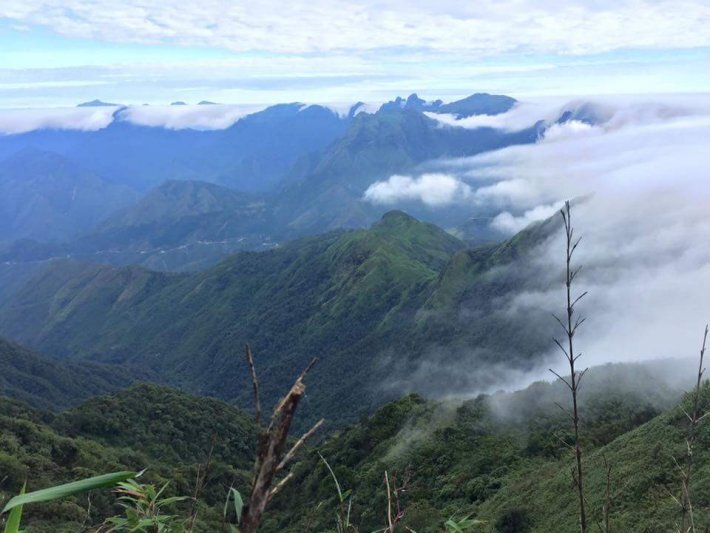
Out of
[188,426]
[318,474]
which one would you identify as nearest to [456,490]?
[318,474]

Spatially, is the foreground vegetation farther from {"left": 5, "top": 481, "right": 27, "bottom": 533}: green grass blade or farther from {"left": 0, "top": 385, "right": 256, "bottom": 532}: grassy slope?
{"left": 5, "top": 481, "right": 27, "bottom": 533}: green grass blade

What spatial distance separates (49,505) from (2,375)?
155348 millimetres

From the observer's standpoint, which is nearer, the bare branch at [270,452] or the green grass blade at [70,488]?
the bare branch at [270,452]

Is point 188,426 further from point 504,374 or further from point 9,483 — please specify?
point 504,374

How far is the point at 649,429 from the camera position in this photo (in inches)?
2122

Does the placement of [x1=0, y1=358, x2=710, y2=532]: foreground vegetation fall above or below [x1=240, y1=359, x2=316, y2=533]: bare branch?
below

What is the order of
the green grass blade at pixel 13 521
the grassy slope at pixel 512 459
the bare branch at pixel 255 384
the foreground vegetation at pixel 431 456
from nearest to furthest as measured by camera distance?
the bare branch at pixel 255 384, the green grass blade at pixel 13 521, the grassy slope at pixel 512 459, the foreground vegetation at pixel 431 456

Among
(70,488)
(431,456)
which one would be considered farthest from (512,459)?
(70,488)

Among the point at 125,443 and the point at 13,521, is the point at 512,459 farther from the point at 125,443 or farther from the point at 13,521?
the point at 13,521

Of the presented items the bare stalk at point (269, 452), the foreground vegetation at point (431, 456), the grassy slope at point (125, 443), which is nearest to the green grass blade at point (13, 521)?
the bare stalk at point (269, 452)

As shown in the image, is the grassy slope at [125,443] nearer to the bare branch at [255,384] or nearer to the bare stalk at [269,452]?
the bare stalk at [269,452]

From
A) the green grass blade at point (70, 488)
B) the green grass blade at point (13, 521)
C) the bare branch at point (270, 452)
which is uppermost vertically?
the bare branch at point (270, 452)

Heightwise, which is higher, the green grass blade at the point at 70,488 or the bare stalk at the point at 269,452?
the bare stalk at the point at 269,452

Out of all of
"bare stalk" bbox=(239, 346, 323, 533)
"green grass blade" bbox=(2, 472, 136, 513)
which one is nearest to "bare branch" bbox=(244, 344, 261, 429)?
"bare stalk" bbox=(239, 346, 323, 533)
